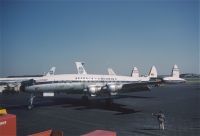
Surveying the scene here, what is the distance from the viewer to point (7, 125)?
1188 cm

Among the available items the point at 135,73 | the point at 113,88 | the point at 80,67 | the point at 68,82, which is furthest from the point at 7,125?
the point at 80,67

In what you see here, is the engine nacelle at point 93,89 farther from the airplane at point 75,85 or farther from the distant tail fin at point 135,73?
the distant tail fin at point 135,73

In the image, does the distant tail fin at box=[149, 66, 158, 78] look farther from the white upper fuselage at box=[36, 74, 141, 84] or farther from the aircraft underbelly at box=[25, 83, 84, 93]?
the aircraft underbelly at box=[25, 83, 84, 93]

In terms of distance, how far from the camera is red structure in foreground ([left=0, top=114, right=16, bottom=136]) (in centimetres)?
1160

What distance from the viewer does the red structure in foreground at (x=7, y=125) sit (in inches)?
457

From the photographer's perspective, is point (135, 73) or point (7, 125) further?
point (135, 73)

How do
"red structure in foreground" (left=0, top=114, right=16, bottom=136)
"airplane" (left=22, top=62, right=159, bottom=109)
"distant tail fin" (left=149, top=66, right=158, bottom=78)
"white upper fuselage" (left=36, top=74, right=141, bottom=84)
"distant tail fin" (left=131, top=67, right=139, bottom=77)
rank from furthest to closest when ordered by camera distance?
"distant tail fin" (left=131, top=67, right=139, bottom=77)
"distant tail fin" (left=149, top=66, right=158, bottom=78)
"white upper fuselage" (left=36, top=74, right=141, bottom=84)
"airplane" (left=22, top=62, right=159, bottom=109)
"red structure in foreground" (left=0, top=114, right=16, bottom=136)

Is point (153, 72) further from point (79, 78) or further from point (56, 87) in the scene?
point (56, 87)

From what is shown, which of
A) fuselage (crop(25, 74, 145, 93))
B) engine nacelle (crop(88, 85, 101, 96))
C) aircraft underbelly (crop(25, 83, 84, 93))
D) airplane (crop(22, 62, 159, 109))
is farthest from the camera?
engine nacelle (crop(88, 85, 101, 96))

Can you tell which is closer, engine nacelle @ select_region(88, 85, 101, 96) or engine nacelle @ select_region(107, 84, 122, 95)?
engine nacelle @ select_region(107, 84, 122, 95)

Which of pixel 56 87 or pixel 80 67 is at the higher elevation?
pixel 80 67

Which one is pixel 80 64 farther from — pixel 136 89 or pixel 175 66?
pixel 136 89

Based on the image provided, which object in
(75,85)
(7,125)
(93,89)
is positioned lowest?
(7,125)

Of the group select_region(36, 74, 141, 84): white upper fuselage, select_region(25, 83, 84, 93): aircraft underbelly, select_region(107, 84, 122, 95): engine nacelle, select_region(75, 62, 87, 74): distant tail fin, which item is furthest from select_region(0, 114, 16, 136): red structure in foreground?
select_region(75, 62, 87, 74): distant tail fin
